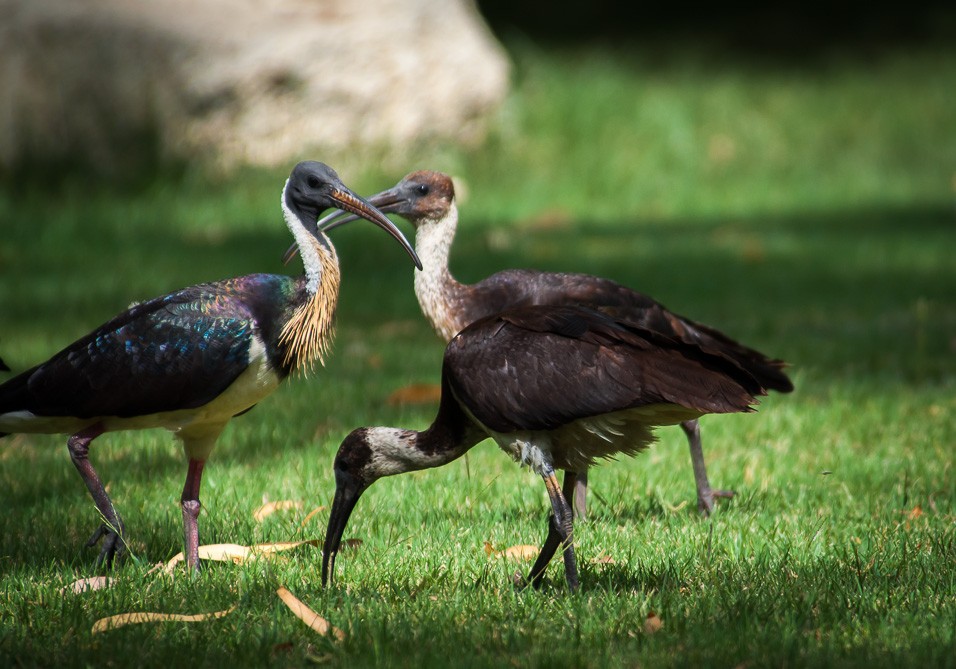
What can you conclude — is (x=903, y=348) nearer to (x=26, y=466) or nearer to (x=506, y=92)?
(x=26, y=466)

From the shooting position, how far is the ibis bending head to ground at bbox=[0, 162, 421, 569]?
4602mm

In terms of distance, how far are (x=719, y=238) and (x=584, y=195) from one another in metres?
2.06

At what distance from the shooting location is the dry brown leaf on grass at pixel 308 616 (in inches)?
150

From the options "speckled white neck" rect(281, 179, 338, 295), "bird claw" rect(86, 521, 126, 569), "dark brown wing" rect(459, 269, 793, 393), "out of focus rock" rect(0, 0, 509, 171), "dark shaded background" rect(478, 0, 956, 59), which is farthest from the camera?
"dark shaded background" rect(478, 0, 956, 59)

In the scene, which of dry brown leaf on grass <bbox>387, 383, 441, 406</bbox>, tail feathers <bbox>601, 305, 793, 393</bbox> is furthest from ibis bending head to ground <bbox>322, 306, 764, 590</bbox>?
dry brown leaf on grass <bbox>387, 383, 441, 406</bbox>

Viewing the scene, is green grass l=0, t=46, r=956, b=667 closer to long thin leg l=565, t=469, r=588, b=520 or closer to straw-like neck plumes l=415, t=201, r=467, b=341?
long thin leg l=565, t=469, r=588, b=520

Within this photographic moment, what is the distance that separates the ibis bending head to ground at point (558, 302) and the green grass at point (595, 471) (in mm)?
319

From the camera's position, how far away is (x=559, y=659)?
11.7 feet

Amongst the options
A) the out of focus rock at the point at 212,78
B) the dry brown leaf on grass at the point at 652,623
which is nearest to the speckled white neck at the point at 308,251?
the dry brown leaf on grass at the point at 652,623

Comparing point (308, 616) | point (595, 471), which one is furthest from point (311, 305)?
point (595, 471)

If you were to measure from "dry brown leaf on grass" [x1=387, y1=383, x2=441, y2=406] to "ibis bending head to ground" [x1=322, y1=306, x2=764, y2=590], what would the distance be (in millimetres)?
2395

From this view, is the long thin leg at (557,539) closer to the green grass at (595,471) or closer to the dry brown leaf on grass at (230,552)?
the green grass at (595,471)

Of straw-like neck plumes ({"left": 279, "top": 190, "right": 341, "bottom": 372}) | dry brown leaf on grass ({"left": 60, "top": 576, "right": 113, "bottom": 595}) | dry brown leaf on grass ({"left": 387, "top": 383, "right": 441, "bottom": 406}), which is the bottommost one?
dry brown leaf on grass ({"left": 60, "top": 576, "right": 113, "bottom": 595})

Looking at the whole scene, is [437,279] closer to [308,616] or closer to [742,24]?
[308,616]
